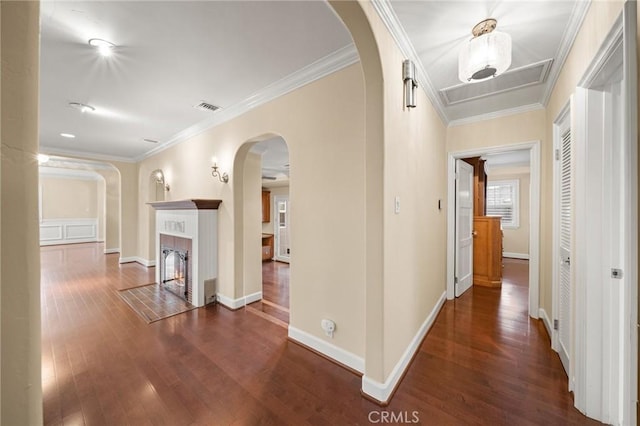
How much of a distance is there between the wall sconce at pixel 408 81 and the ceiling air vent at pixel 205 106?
234cm

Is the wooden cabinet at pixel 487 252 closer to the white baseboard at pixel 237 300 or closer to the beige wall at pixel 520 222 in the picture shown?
the beige wall at pixel 520 222

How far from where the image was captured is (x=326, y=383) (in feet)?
6.21

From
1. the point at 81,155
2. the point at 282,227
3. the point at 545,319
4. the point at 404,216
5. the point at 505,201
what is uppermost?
the point at 81,155

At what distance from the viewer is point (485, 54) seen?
1644mm

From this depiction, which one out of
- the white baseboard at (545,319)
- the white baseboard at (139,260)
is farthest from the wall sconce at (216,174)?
the white baseboard at (545,319)

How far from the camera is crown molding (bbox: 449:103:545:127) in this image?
9.79 feet

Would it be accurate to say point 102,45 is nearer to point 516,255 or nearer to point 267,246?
point 267,246

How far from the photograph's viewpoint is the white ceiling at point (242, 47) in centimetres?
165

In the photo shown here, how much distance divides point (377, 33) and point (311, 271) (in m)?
1.89

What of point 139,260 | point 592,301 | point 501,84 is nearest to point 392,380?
point 592,301

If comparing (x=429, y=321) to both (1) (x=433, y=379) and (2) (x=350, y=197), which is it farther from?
(2) (x=350, y=197)

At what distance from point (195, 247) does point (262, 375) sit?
2028mm

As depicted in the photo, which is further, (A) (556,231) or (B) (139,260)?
(B) (139,260)

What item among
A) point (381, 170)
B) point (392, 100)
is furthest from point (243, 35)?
point (381, 170)
